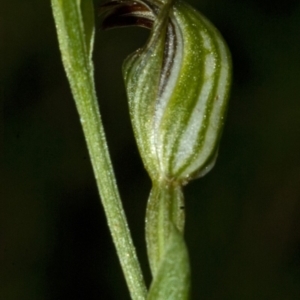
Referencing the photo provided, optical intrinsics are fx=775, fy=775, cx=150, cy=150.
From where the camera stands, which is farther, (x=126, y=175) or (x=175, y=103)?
(x=126, y=175)

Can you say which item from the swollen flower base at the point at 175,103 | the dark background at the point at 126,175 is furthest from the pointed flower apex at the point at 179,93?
the dark background at the point at 126,175

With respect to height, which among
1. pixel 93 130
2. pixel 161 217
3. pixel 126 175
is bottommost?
pixel 126 175

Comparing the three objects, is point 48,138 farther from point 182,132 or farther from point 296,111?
point 182,132

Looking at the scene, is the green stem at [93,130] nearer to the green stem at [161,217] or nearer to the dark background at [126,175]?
the green stem at [161,217]

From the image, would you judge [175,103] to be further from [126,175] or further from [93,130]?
[126,175]

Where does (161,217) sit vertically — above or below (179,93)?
below

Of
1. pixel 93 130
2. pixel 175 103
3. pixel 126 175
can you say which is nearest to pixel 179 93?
pixel 175 103
